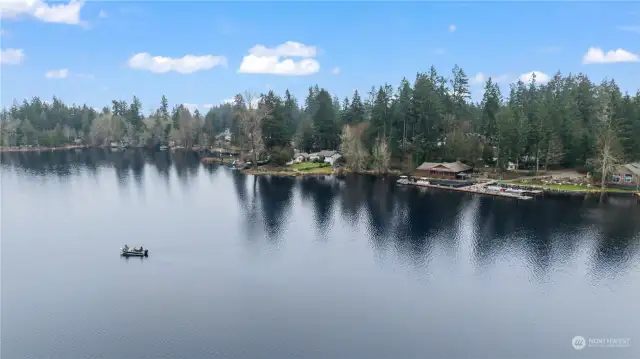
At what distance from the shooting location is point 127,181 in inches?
3868

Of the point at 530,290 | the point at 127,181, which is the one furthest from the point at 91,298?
the point at 127,181

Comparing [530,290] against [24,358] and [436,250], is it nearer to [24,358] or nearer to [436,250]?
[436,250]

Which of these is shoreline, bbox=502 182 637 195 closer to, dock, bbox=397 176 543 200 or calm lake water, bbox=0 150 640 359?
dock, bbox=397 176 543 200

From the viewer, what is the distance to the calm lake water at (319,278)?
32562 millimetres

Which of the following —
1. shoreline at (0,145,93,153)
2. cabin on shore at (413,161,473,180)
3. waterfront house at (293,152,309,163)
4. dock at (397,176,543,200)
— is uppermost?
shoreline at (0,145,93,153)

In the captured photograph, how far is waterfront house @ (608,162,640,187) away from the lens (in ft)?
276

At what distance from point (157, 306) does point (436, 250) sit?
31.2 metres

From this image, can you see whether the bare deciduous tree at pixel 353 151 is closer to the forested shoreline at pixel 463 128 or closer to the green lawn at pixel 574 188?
the forested shoreline at pixel 463 128

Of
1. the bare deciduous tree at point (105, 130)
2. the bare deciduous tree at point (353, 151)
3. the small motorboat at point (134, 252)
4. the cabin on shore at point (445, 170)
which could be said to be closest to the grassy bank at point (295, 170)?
the bare deciduous tree at point (353, 151)

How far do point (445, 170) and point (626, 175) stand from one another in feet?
114

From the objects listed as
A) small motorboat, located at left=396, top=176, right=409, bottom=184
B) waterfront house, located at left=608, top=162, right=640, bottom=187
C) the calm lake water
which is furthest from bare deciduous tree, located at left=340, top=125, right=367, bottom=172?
waterfront house, located at left=608, top=162, right=640, bottom=187

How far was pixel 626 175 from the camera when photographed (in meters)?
85.4

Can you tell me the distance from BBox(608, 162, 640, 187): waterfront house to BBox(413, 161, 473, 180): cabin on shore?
28058 millimetres

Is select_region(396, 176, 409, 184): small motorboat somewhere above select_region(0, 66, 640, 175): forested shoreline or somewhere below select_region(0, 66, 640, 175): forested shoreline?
below
